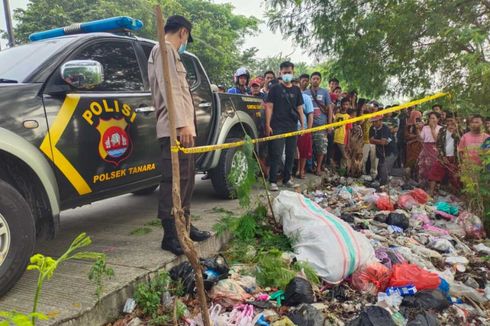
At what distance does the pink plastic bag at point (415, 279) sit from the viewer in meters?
3.27

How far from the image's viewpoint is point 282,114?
229 inches

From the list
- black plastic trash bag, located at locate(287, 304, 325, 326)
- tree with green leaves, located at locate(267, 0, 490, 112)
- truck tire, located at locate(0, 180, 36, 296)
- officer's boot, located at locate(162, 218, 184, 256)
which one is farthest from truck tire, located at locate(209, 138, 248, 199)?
tree with green leaves, located at locate(267, 0, 490, 112)

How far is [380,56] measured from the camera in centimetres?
871

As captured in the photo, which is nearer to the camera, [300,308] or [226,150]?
[300,308]

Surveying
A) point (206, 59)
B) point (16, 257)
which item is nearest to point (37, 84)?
point (16, 257)

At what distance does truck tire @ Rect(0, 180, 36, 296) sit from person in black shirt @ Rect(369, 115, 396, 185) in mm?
6690

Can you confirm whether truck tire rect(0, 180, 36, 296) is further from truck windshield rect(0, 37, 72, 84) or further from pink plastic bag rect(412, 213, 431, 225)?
pink plastic bag rect(412, 213, 431, 225)

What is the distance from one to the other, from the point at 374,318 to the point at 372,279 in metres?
0.76

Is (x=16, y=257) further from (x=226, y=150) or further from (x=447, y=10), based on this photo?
(x=447, y=10)

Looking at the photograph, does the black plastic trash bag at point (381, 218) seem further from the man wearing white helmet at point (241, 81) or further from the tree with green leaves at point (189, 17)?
the tree with green leaves at point (189, 17)

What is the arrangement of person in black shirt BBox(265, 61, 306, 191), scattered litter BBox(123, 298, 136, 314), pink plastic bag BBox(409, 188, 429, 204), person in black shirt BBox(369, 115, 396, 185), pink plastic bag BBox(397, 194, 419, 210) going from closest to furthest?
1. scattered litter BBox(123, 298, 136, 314)
2. person in black shirt BBox(265, 61, 306, 191)
3. pink plastic bag BBox(397, 194, 419, 210)
4. pink plastic bag BBox(409, 188, 429, 204)
5. person in black shirt BBox(369, 115, 396, 185)

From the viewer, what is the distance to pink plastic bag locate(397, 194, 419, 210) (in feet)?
19.7

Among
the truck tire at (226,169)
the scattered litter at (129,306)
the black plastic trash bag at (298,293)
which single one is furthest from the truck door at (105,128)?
the black plastic trash bag at (298,293)

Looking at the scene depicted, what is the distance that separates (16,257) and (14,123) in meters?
0.85
